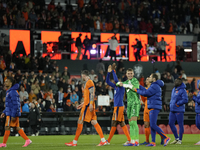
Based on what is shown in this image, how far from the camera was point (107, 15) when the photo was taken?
33.7 meters

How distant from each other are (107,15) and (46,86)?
Answer: 40.2 feet

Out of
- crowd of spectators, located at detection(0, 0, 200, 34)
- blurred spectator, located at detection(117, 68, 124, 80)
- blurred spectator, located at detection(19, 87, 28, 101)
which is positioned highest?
crowd of spectators, located at detection(0, 0, 200, 34)

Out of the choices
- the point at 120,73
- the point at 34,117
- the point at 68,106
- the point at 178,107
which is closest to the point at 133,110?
the point at 178,107

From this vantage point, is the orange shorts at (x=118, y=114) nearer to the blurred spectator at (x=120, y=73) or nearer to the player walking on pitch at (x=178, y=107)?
the player walking on pitch at (x=178, y=107)

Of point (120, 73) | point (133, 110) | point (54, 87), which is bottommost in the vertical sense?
point (133, 110)

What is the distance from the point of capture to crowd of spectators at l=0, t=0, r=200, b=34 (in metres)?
30.4

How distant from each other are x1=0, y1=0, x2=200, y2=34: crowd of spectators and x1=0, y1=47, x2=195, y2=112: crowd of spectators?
5224mm

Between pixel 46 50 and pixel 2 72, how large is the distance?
5.90 metres

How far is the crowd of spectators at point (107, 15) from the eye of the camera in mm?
Result: 30406

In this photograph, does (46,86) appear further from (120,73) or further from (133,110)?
(133,110)

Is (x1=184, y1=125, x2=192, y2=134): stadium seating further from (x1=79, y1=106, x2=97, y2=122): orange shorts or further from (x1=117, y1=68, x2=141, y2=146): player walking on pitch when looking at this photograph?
(x1=79, y1=106, x2=97, y2=122): orange shorts

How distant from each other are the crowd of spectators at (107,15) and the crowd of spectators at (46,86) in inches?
206

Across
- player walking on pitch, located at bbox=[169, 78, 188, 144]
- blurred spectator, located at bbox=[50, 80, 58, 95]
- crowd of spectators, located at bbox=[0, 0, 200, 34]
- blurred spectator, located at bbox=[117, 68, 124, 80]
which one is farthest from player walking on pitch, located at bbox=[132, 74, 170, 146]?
crowd of spectators, located at bbox=[0, 0, 200, 34]

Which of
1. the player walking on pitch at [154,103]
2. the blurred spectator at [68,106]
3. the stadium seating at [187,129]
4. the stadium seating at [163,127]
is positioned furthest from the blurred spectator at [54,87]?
the player walking on pitch at [154,103]
